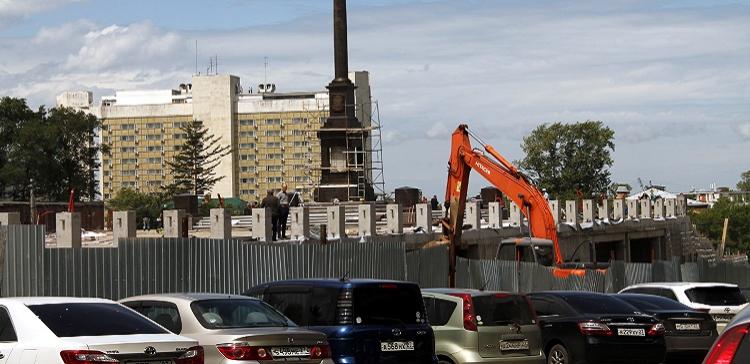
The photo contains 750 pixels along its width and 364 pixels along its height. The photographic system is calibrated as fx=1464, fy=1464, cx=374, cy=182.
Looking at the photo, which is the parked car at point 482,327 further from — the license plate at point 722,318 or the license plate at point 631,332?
the license plate at point 722,318

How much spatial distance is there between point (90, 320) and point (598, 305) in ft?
34.4

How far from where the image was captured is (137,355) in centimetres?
1248

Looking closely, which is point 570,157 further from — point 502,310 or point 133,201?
point 502,310

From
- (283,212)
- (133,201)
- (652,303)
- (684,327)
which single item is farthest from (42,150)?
(684,327)

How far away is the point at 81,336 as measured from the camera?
12.7 metres

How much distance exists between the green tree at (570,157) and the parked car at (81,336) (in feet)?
402

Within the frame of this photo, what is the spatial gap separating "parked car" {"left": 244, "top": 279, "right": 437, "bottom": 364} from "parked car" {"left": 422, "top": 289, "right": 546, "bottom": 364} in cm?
144

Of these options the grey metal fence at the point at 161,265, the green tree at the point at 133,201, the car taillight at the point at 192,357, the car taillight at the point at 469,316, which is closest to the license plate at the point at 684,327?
the grey metal fence at the point at 161,265

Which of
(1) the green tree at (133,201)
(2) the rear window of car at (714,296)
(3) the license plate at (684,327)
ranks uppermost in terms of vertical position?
(1) the green tree at (133,201)

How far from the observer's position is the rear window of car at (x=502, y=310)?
735 inches

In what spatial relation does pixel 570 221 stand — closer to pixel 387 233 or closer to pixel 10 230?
pixel 387 233

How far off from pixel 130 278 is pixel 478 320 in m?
5.91

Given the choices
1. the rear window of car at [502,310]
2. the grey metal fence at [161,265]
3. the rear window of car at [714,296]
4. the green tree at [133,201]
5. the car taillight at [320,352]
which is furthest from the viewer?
the green tree at [133,201]

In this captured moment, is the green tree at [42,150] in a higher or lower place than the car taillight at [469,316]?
higher
